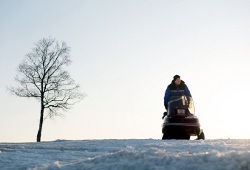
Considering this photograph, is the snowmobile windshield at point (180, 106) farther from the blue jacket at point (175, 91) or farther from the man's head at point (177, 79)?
the man's head at point (177, 79)

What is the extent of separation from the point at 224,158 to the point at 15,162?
3.35 metres

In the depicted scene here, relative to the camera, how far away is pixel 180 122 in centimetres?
1352

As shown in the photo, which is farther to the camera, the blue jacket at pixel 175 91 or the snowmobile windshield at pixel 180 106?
the blue jacket at pixel 175 91

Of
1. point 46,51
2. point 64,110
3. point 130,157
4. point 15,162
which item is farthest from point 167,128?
point 46,51

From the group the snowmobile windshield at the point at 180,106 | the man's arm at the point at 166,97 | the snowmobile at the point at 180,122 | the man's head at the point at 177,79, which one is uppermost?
the man's head at the point at 177,79

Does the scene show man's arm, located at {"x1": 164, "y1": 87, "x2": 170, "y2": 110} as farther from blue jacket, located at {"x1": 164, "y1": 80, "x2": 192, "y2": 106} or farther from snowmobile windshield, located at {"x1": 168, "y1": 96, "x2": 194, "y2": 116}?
snowmobile windshield, located at {"x1": 168, "y1": 96, "x2": 194, "y2": 116}

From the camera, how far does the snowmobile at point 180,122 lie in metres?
13.5

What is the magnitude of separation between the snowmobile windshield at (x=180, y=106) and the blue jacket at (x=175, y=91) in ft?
0.88

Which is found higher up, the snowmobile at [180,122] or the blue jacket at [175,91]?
the blue jacket at [175,91]

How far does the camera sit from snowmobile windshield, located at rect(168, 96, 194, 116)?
542 inches

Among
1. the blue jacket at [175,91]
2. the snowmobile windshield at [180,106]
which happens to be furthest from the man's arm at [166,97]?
the snowmobile windshield at [180,106]

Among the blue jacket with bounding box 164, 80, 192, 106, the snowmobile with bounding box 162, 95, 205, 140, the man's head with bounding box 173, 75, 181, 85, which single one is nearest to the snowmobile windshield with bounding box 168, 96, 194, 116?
the snowmobile with bounding box 162, 95, 205, 140

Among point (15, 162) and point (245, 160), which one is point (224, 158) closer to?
point (245, 160)

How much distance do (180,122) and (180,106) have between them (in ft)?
2.03
